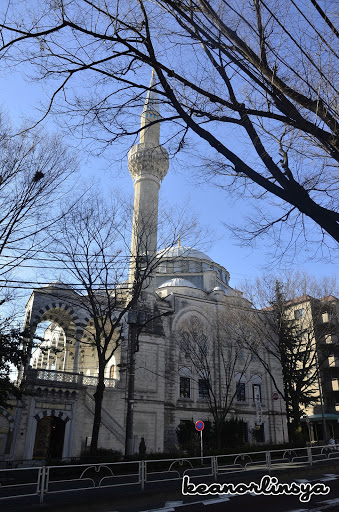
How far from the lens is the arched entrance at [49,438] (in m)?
21.2

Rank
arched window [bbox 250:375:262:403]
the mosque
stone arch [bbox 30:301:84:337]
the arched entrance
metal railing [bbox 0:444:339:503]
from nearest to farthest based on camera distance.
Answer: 1. metal railing [bbox 0:444:339:503]
2. the arched entrance
3. the mosque
4. stone arch [bbox 30:301:84:337]
5. arched window [bbox 250:375:262:403]

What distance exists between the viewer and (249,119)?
5.85 meters

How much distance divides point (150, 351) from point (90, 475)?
13.9 metres

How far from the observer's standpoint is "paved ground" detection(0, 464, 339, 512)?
792 cm

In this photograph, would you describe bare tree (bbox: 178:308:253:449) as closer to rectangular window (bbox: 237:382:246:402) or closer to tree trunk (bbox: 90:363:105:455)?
rectangular window (bbox: 237:382:246:402)

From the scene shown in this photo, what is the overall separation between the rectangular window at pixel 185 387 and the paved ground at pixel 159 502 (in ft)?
61.3

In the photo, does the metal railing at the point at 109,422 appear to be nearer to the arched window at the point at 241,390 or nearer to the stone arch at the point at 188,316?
the stone arch at the point at 188,316

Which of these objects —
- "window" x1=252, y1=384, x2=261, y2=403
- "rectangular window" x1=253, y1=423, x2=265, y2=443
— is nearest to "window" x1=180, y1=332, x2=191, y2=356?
"window" x1=252, y1=384, x2=261, y2=403

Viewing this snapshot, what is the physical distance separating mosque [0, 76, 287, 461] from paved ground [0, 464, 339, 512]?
5.52 meters

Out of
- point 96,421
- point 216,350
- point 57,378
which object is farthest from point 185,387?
point 96,421

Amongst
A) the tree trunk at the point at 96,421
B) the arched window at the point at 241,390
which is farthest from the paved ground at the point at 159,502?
the arched window at the point at 241,390

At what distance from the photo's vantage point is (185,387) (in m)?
28.9

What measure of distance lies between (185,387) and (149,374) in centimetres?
392

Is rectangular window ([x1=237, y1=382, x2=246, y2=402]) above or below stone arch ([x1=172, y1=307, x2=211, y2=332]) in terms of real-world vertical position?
below
